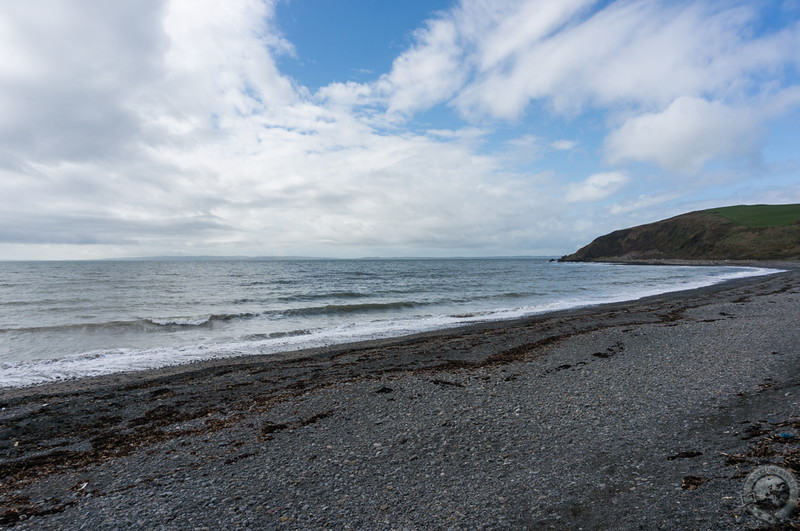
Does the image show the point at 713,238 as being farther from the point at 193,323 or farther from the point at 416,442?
the point at 416,442

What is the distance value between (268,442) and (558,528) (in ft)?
15.4

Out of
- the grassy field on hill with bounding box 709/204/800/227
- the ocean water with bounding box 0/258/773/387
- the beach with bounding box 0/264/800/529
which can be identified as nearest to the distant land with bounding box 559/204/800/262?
the grassy field on hill with bounding box 709/204/800/227

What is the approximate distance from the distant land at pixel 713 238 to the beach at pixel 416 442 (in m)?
93.4

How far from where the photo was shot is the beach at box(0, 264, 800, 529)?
461 centimetres

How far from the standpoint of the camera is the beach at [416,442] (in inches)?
181

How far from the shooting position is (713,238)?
9381cm

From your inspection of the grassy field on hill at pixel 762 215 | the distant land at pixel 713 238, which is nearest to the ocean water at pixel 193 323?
the distant land at pixel 713 238

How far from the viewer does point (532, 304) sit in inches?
1170

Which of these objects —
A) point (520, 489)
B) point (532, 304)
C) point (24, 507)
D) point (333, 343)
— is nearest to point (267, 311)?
point (333, 343)

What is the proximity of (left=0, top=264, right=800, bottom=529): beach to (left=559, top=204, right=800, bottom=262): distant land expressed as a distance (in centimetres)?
9340

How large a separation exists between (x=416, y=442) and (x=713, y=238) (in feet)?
377

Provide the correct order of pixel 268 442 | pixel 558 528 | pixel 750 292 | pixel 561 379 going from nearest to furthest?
1. pixel 558 528
2. pixel 268 442
3. pixel 561 379
4. pixel 750 292

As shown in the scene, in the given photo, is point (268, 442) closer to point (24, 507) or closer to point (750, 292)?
point (24, 507)

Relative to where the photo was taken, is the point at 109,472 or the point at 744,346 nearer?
the point at 109,472
